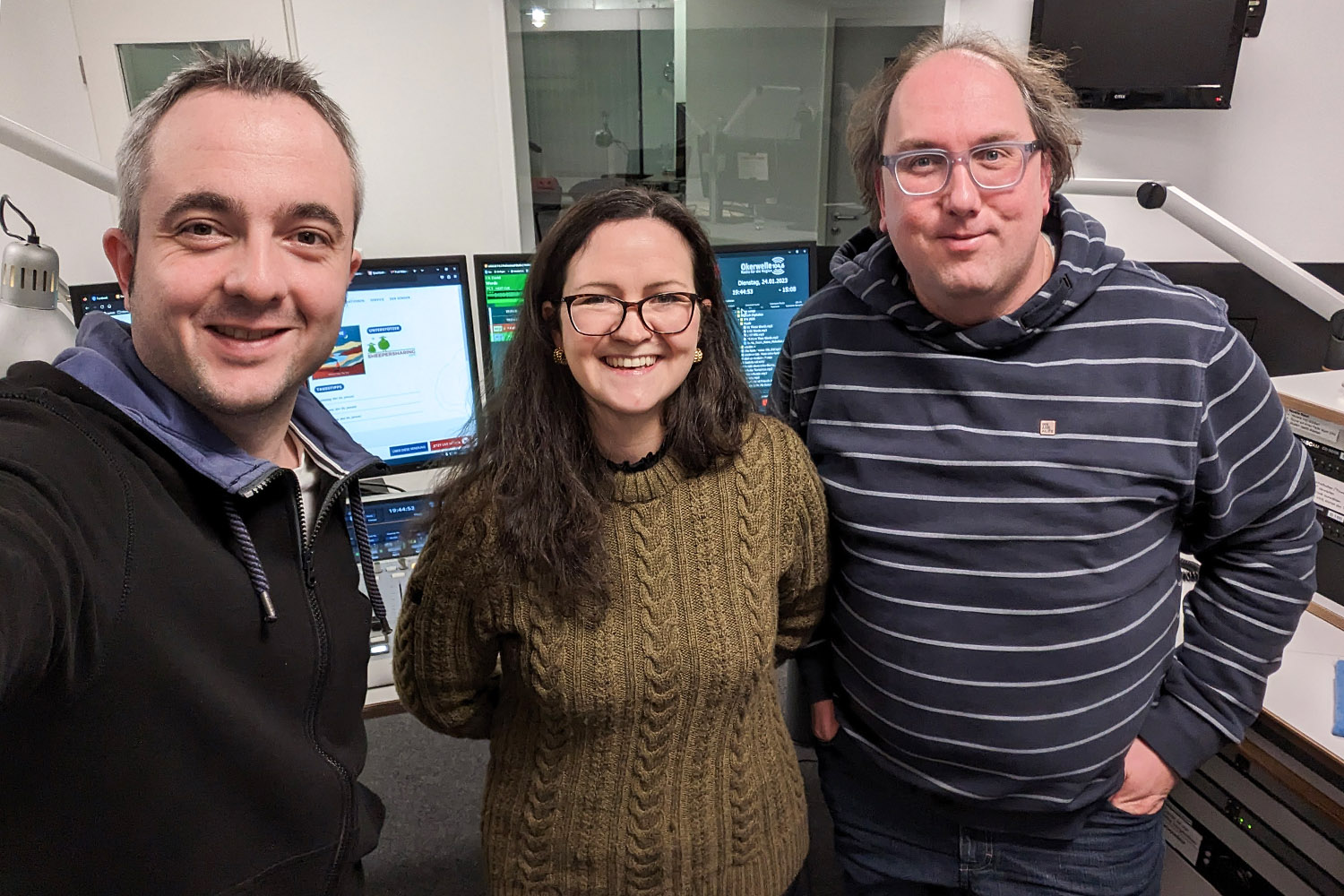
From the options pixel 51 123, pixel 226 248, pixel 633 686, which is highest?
pixel 51 123

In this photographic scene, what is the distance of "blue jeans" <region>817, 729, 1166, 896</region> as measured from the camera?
118cm

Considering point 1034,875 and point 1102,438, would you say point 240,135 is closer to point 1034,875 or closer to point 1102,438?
point 1102,438

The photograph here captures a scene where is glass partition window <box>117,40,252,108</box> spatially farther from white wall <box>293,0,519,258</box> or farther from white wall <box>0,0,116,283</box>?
white wall <box>293,0,519,258</box>

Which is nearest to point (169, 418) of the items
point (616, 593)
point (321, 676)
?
point (321, 676)

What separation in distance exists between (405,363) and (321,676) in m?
1.23

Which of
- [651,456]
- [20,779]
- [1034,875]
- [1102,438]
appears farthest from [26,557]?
[1034,875]

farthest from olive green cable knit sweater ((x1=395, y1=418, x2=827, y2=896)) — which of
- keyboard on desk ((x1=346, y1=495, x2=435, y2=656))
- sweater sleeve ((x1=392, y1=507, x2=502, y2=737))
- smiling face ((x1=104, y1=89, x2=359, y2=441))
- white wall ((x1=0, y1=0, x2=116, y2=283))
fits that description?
white wall ((x1=0, y1=0, x2=116, y2=283))

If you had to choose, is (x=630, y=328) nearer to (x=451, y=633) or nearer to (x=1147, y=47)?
(x=451, y=633)

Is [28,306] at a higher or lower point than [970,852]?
higher

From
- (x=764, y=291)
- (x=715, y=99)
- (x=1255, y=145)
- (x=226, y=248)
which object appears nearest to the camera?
(x=226, y=248)

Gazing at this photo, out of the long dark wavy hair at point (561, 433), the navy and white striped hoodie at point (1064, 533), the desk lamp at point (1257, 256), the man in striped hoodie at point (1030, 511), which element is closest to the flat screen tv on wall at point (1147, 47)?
A: the desk lamp at point (1257, 256)

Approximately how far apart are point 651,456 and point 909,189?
53 cm

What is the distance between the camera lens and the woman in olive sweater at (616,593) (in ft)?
3.40

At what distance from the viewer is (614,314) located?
41.1 inches
